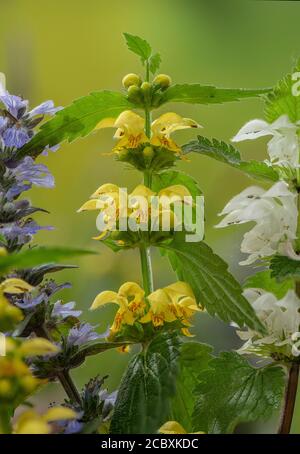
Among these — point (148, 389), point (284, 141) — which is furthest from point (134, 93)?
point (148, 389)

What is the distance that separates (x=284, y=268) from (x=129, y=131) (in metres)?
0.15

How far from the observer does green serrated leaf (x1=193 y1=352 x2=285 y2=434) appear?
53 centimetres

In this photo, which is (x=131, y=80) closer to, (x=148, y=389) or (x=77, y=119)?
(x=77, y=119)

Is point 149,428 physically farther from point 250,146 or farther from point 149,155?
point 250,146

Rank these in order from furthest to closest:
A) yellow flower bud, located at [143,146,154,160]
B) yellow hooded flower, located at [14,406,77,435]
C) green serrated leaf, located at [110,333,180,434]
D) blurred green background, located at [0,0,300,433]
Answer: blurred green background, located at [0,0,300,433]
yellow flower bud, located at [143,146,154,160]
green serrated leaf, located at [110,333,180,434]
yellow hooded flower, located at [14,406,77,435]

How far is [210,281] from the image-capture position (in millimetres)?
541

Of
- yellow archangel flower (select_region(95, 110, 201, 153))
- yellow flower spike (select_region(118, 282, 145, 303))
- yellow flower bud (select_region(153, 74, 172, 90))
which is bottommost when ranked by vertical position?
yellow flower spike (select_region(118, 282, 145, 303))

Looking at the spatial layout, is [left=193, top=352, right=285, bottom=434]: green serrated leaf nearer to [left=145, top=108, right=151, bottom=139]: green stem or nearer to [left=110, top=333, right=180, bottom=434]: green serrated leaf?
[left=110, top=333, right=180, bottom=434]: green serrated leaf

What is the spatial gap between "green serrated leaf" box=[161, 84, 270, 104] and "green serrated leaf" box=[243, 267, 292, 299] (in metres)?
0.14

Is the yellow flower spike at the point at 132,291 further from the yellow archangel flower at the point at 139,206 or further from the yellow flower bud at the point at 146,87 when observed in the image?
the yellow flower bud at the point at 146,87

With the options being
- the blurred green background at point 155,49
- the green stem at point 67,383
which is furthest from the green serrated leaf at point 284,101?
the blurred green background at point 155,49

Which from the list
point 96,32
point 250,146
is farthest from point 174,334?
point 96,32

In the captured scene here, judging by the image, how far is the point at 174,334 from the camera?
0.55m

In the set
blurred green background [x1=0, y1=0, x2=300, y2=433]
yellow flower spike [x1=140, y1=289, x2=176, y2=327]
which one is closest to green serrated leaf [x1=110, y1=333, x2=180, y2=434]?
yellow flower spike [x1=140, y1=289, x2=176, y2=327]
